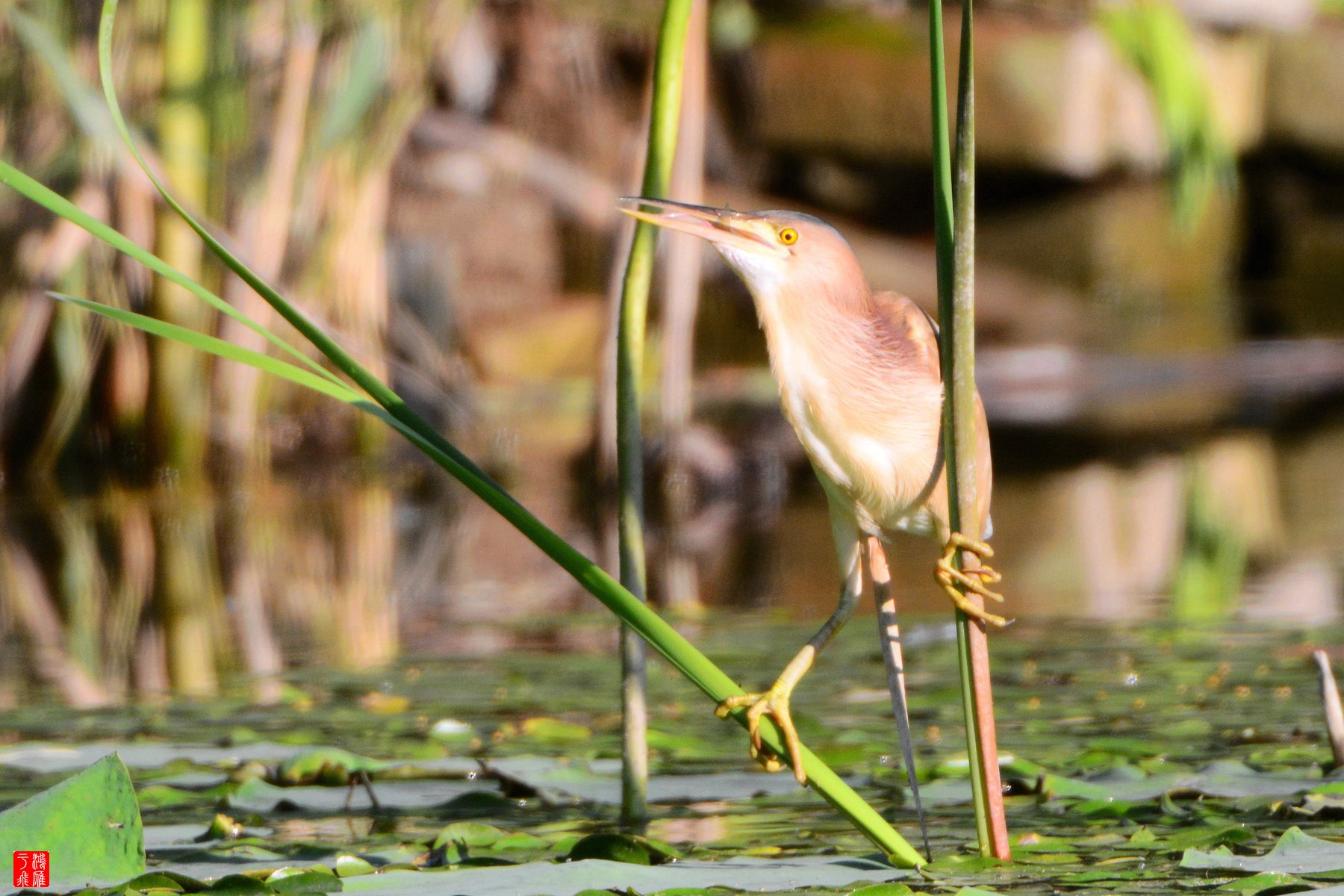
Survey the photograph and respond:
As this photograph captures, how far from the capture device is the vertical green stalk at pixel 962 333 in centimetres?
144

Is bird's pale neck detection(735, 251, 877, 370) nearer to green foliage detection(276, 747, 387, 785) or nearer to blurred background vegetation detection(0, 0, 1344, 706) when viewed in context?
green foliage detection(276, 747, 387, 785)

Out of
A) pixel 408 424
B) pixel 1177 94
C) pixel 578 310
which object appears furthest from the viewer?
pixel 1177 94

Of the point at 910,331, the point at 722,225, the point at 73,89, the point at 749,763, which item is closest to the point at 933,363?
the point at 910,331

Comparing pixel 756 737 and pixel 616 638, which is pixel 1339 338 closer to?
pixel 616 638

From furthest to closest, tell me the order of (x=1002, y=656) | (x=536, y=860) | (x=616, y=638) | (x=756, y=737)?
(x=616, y=638) → (x=1002, y=656) → (x=536, y=860) → (x=756, y=737)

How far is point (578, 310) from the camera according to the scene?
882 centimetres

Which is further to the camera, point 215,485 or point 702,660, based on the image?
point 215,485

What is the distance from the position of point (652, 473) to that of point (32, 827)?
14.5ft

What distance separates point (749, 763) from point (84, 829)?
0.93 m

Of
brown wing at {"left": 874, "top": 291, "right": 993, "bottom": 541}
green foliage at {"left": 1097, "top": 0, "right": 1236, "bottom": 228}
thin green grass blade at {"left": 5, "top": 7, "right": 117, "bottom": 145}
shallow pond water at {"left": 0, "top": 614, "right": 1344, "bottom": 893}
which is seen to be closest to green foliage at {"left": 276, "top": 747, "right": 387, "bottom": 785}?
shallow pond water at {"left": 0, "top": 614, "right": 1344, "bottom": 893}

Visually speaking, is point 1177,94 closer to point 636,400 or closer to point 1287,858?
point 636,400

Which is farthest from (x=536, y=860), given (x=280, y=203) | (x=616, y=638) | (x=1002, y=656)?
(x=280, y=203)

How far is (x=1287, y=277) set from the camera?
11.5m

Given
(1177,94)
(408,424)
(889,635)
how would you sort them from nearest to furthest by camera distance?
(408,424) → (889,635) → (1177,94)
